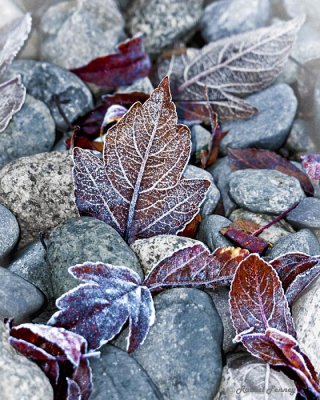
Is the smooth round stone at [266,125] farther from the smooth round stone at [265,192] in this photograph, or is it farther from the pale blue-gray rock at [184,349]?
the pale blue-gray rock at [184,349]

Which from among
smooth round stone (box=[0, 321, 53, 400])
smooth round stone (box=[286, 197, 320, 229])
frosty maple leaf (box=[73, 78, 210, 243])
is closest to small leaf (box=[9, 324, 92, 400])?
smooth round stone (box=[0, 321, 53, 400])

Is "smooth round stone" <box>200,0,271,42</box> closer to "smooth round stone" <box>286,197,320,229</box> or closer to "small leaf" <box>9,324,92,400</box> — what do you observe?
"smooth round stone" <box>286,197,320,229</box>

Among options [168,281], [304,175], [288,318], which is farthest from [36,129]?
[288,318]

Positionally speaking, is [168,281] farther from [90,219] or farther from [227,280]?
[90,219]

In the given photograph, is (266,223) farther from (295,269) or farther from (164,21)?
(164,21)

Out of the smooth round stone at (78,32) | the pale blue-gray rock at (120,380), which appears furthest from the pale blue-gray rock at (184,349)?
the smooth round stone at (78,32)

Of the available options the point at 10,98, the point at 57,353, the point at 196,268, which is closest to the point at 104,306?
the point at 57,353

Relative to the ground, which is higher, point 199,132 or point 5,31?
point 5,31
